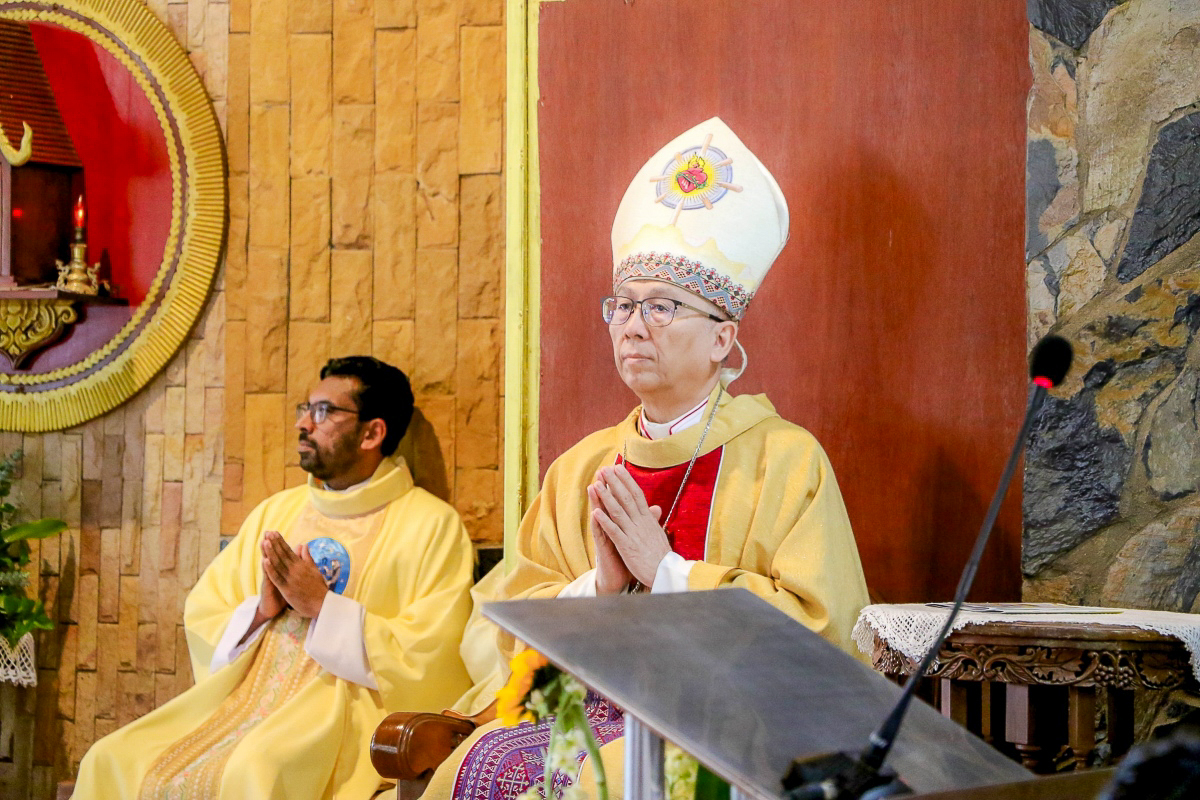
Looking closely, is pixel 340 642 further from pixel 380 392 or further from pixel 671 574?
pixel 671 574

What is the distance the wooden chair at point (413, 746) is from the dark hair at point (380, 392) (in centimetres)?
116

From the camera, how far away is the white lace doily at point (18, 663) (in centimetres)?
439

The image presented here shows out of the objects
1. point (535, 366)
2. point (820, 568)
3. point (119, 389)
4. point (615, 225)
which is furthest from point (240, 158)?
point (820, 568)

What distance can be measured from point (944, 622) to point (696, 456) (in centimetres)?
84

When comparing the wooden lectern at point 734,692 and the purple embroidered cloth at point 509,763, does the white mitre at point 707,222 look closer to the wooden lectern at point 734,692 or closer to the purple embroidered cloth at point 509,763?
the purple embroidered cloth at point 509,763

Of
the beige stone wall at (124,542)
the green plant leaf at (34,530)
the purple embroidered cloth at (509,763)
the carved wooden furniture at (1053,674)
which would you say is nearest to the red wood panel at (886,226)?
the carved wooden furniture at (1053,674)

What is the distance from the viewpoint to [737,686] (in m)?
1.39

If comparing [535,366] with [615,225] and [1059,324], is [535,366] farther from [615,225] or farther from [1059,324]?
[1059,324]

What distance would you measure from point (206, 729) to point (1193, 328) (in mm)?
2955

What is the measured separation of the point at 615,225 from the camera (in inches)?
130

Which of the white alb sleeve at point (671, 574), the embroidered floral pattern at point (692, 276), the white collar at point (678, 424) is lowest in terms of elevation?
the white alb sleeve at point (671, 574)

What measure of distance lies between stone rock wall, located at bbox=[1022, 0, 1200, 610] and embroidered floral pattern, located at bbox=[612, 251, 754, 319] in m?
0.88

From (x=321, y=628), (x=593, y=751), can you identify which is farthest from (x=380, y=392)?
(x=593, y=751)

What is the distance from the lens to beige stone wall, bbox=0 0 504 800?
14.2ft
